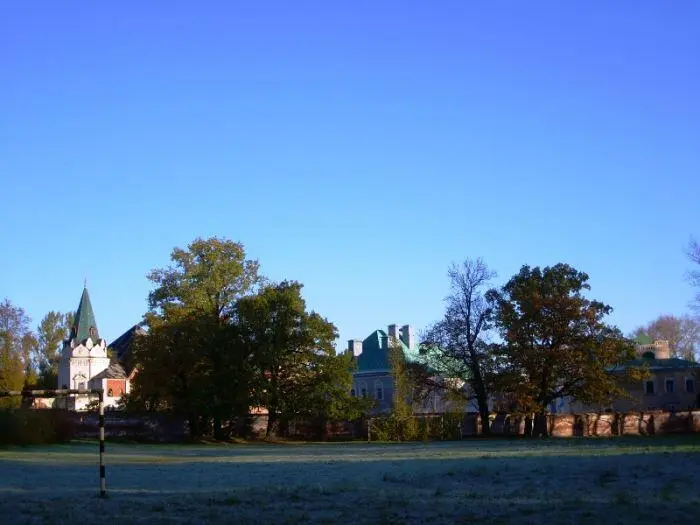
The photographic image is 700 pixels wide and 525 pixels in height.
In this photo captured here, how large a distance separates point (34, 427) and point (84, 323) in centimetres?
8223

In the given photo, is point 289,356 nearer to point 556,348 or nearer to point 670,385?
point 556,348

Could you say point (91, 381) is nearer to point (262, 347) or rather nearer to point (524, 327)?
point (262, 347)

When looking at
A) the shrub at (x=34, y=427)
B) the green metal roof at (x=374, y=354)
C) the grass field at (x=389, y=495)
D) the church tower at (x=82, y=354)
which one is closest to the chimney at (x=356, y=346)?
the green metal roof at (x=374, y=354)

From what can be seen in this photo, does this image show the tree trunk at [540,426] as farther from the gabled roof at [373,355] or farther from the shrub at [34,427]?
the gabled roof at [373,355]

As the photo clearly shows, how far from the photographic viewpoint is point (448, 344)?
212ft

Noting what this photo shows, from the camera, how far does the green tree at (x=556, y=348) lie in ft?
193

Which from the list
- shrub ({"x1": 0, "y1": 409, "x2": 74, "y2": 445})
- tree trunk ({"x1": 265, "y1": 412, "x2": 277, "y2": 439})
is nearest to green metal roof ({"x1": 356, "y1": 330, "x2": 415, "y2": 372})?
tree trunk ({"x1": 265, "y1": 412, "x2": 277, "y2": 439})

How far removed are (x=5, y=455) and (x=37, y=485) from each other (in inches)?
679

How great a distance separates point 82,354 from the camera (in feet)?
391

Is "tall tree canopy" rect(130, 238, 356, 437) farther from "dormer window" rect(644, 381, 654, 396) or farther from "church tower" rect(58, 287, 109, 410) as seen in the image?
"church tower" rect(58, 287, 109, 410)

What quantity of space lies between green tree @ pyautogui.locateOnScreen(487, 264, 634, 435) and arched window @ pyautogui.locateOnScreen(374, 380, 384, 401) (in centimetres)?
3476

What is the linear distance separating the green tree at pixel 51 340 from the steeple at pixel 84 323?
89.4 inches

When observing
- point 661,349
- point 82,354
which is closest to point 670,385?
point 661,349

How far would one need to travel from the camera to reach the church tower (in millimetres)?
117688
